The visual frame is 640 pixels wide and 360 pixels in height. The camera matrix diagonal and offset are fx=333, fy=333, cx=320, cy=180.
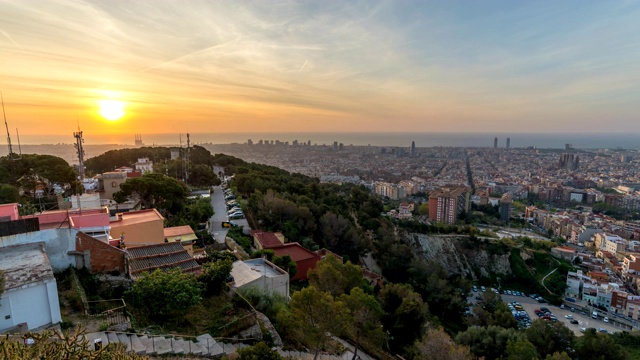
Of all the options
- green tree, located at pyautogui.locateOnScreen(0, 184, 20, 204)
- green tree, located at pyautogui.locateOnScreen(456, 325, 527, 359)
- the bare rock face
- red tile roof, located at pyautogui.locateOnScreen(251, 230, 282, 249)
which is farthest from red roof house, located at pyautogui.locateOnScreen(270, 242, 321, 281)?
the bare rock face

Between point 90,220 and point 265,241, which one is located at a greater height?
point 90,220

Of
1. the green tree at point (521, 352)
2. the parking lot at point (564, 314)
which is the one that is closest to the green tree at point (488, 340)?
the green tree at point (521, 352)

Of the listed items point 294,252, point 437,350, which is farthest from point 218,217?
point 437,350

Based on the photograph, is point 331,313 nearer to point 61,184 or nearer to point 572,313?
point 61,184

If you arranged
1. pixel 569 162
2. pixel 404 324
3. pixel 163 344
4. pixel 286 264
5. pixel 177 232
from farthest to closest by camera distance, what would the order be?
pixel 569 162 → pixel 286 264 → pixel 177 232 → pixel 404 324 → pixel 163 344

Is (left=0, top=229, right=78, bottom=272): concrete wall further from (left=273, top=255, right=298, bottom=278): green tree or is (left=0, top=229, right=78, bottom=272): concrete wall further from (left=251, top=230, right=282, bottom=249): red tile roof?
(left=251, top=230, right=282, bottom=249): red tile roof

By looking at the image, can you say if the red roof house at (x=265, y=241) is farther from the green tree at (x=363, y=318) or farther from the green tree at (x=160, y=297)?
the green tree at (x=160, y=297)

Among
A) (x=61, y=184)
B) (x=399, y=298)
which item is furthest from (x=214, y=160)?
(x=399, y=298)

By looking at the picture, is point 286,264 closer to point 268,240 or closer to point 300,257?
point 300,257
